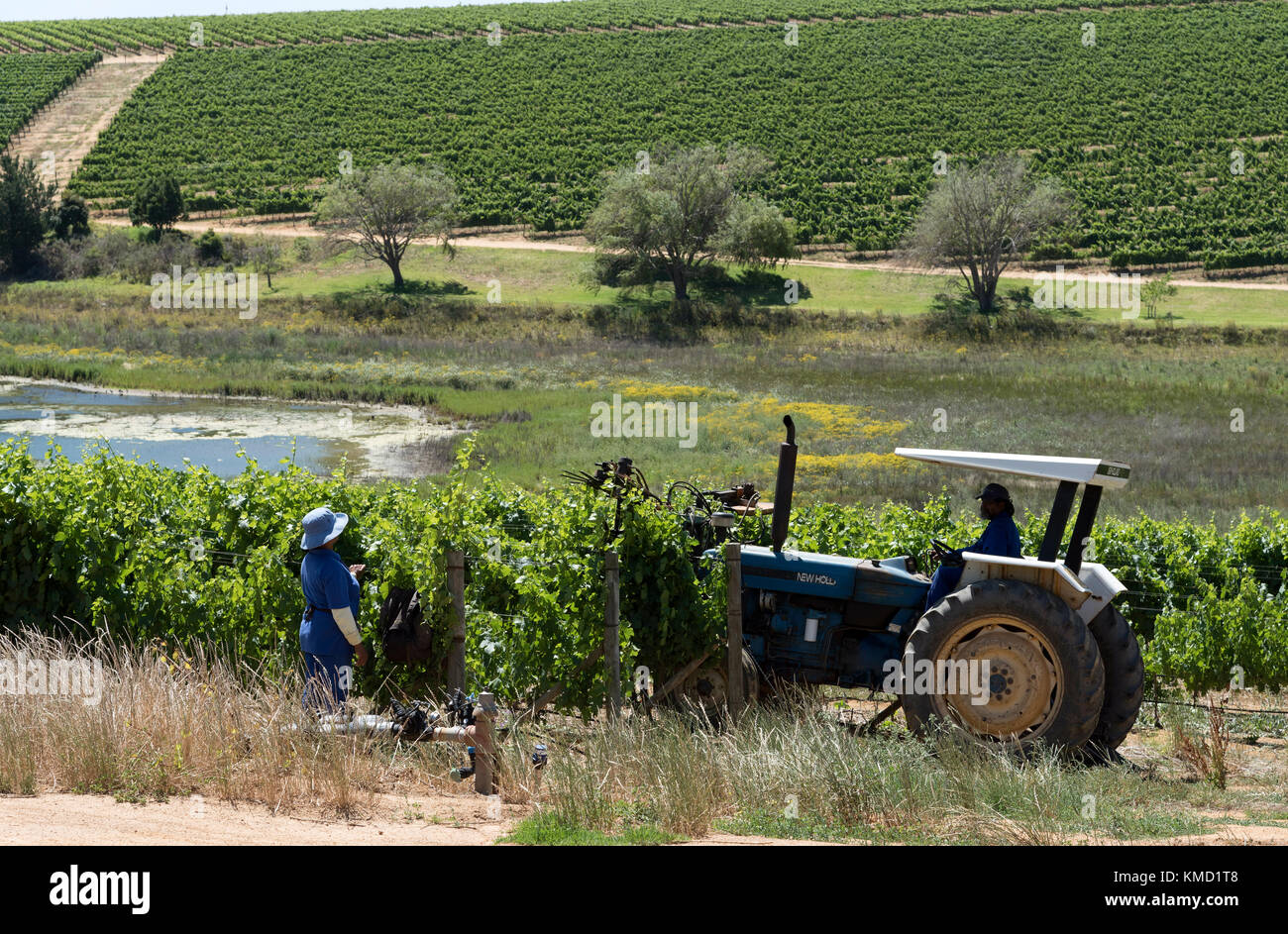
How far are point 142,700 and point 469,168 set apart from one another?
76.1 metres

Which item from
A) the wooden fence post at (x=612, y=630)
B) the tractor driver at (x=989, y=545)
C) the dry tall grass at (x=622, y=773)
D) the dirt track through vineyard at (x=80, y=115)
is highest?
the dirt track through vineyard at (x=80, y=115)

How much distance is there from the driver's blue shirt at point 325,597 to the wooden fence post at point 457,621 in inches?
31.7

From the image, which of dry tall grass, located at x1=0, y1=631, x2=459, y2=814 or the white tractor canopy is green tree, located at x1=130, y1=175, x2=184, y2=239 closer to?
dry tall grass, located at x1=0, y1=631, x2=459, y2=814

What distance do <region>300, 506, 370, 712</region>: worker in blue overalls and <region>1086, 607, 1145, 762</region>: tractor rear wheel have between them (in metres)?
4.93

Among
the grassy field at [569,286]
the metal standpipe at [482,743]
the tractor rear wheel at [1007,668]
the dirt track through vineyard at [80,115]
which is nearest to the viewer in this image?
the metal standpipe at [482,743]

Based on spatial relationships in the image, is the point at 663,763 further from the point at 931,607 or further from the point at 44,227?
the point at 44,227

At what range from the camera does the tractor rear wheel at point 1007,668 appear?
802 cm

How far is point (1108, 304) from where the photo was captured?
55281mm

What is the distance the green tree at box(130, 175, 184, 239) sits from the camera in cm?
6625

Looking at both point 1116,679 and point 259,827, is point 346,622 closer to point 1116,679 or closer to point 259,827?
point 259,827

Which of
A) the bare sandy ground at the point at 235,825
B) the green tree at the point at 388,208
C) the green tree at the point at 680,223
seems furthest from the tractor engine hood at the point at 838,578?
the green tree at the point at 388,208

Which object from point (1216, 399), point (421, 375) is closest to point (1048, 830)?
point (1216, 399)

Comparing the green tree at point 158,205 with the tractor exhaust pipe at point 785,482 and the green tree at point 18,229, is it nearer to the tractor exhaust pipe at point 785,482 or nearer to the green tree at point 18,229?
the green tree at point 18,229

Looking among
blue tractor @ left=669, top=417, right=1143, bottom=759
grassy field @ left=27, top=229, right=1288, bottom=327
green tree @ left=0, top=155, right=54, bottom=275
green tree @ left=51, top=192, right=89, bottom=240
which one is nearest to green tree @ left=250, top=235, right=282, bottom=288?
grassy field @ left=27, top=229, right=1288, bottom=327
